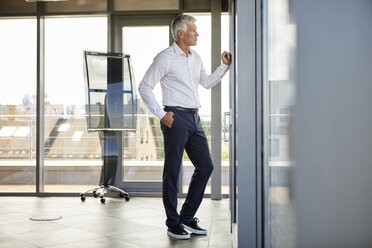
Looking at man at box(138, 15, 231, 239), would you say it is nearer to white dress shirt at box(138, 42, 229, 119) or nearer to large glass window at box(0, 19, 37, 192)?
white dress shirt at box(138, 42, 229, 119)

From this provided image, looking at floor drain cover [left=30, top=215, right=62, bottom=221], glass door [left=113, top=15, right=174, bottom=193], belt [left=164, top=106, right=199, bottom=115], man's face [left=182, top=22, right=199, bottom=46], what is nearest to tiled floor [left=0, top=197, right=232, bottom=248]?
floor drain cover [left=30, top=215, right=62, bottom=221]

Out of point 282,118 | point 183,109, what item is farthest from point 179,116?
point 282,118

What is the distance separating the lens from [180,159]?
11.0 ft

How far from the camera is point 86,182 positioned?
5.92 m

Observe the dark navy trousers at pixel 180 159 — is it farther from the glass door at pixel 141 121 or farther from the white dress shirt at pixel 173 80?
the glass door at pixel 141 121

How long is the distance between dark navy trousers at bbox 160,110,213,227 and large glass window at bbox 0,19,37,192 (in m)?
3.10

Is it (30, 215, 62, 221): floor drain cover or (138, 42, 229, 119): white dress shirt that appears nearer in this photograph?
(138, 42, 229, 119): white dress shirt

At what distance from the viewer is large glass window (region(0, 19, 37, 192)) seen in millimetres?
5949

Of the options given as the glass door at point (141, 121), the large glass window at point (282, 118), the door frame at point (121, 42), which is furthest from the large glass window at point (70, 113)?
the large glass window at point (282, 118)

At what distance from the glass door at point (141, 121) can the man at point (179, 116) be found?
239cm

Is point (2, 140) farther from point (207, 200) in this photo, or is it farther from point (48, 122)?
point (207, 200)

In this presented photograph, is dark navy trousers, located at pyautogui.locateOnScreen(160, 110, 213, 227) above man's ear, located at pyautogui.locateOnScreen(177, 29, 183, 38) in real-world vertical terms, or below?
below

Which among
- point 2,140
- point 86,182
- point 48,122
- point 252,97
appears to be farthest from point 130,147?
point 252,97

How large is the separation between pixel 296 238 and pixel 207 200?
15.6ft
